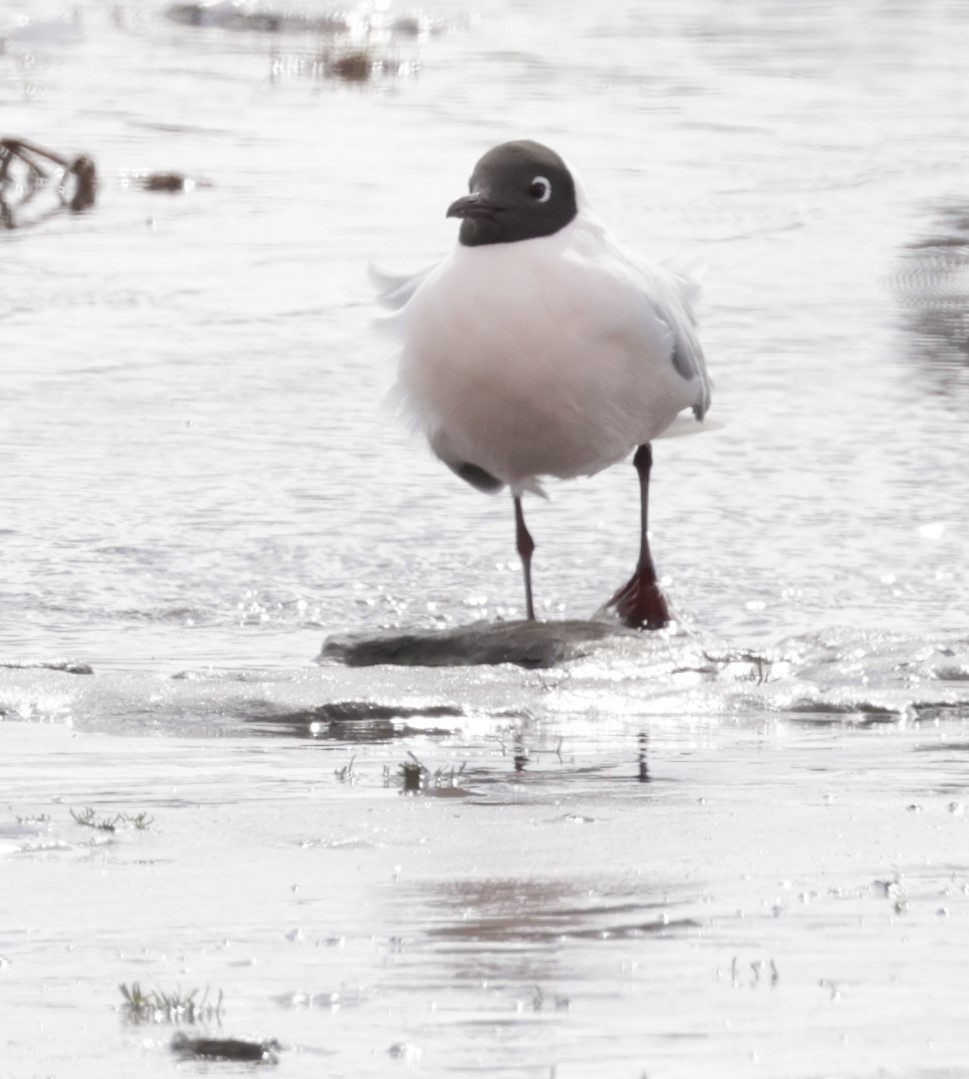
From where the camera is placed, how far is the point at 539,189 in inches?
265

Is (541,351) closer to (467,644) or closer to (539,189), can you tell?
(539,189)

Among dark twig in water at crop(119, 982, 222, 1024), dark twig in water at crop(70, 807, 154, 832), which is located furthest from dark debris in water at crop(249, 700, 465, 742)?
Answer: dark twig in water at crop(119, 982, 222, 1024)

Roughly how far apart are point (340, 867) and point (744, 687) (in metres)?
1.89

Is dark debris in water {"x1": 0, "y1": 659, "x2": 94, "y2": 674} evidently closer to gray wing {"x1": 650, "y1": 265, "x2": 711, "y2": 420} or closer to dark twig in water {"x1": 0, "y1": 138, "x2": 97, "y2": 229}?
gray wing {"x1": 650, "y1": 265, "x2": 711, "y2": 420}

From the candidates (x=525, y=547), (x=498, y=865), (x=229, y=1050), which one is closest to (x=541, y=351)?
(x=525, y=547)

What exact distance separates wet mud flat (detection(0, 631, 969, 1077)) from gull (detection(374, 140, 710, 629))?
785mm

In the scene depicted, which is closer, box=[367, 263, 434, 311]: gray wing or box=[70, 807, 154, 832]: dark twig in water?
box=[70, 807, 154, 832]: dark twig in water

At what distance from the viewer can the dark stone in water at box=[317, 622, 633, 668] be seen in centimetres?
640

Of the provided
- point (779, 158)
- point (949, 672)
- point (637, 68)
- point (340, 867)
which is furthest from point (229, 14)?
point (340, 867)

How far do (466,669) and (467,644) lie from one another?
50cm

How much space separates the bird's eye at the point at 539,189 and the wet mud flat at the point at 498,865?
1.29 m

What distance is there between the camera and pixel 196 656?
21.8 ft

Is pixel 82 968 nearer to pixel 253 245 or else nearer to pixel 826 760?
pixel 826 760

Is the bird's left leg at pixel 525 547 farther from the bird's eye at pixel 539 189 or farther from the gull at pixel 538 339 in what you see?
the bird's eye at pixel 539 189
